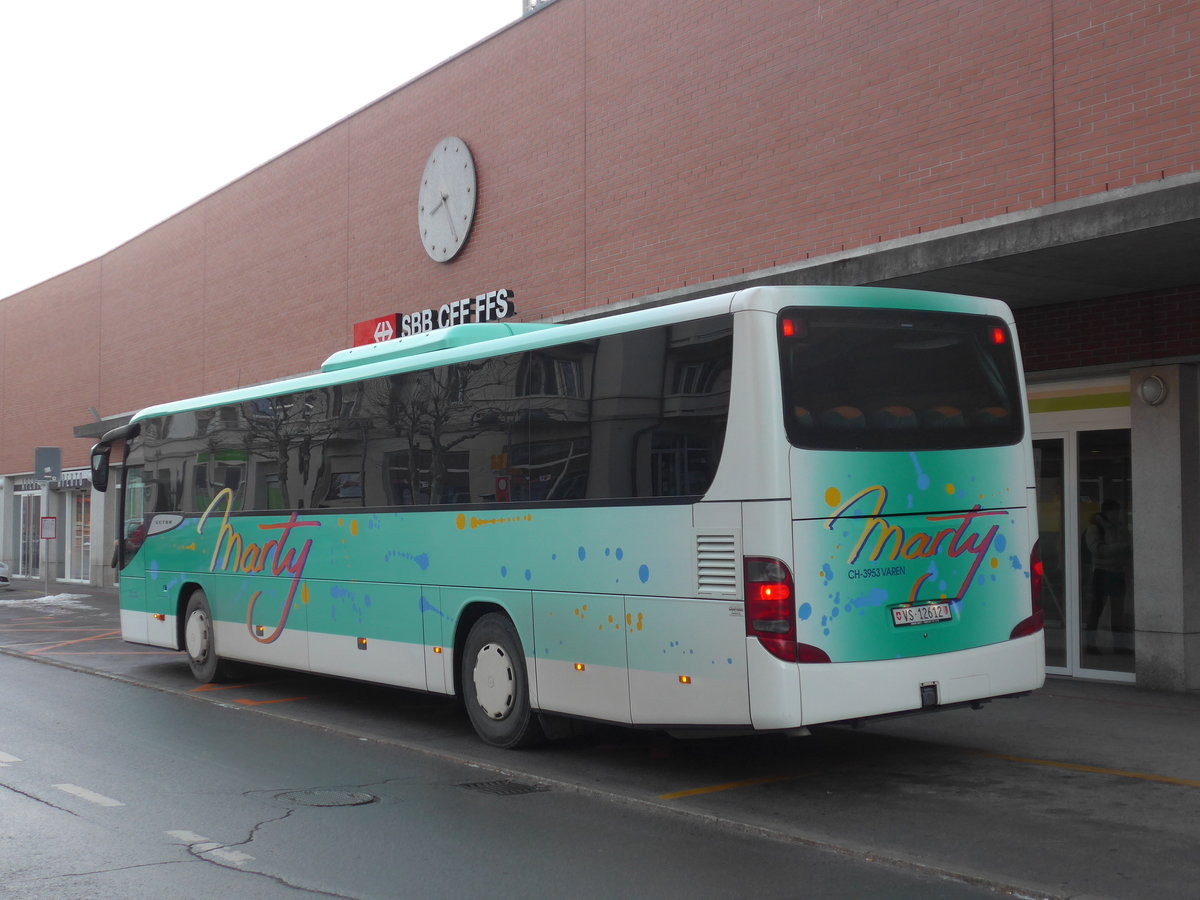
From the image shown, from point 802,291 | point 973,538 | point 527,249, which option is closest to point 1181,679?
point 973,538

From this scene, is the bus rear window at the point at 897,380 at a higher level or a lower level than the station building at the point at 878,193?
lower

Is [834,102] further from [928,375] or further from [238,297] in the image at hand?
[238,297]

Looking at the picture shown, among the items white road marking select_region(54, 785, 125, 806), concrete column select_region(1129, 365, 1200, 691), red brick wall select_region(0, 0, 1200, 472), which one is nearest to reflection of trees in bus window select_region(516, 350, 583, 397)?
white road marking select_region(54, 785, 125, 806)

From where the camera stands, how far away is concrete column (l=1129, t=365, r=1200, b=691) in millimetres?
12008

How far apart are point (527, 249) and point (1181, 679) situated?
1162 centimetres

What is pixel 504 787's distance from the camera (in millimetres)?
8484

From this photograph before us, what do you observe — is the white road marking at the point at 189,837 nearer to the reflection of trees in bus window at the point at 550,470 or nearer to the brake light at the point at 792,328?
the reflection of trees in bus window at the point at 550,470

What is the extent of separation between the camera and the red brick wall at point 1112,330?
12062 mm

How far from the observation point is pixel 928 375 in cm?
827

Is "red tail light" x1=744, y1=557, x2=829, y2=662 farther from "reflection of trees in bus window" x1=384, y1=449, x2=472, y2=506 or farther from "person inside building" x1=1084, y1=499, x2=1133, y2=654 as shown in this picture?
"person inside building" x1=1084, y1=499, x2=1133, y2=654

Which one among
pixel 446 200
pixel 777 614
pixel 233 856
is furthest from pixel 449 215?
pixel 233 856

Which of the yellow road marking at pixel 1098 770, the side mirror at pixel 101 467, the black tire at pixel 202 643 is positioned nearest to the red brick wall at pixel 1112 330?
the yellow road marking at pixel 1098 770

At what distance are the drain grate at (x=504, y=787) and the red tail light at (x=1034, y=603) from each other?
11.3 ft

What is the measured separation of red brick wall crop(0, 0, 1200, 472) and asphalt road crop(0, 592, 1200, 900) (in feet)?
17.0
